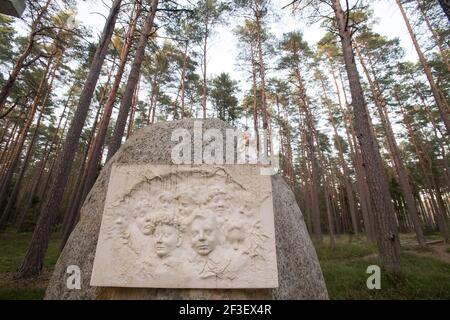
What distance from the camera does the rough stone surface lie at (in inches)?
115

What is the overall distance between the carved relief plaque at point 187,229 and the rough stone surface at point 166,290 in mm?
194

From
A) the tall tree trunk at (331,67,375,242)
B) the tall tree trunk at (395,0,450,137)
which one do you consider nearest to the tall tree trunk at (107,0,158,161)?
the tall tree trunk at (395,0,450,137)

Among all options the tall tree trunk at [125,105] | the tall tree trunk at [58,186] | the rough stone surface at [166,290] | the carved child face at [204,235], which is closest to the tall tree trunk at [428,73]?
the rough stone surface at [166,290]

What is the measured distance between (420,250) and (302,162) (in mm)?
11635

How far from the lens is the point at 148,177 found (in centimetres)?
322

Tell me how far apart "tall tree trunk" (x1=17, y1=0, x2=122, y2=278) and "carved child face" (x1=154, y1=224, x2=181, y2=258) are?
196 inches

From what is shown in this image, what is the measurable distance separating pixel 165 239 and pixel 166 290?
0.65 metres

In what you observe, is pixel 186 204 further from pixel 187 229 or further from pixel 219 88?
pixel 219 88

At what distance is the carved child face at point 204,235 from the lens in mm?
2928

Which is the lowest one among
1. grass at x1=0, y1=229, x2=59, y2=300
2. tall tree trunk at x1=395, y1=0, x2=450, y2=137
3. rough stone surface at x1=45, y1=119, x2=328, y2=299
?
grass at x1=0, y1=229, x2=59, y2=300

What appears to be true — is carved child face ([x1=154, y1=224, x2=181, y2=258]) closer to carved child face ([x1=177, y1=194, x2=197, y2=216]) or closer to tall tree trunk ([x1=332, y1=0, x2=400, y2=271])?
carved child face ([x1=177, y1=194, x2=197, y2=216])

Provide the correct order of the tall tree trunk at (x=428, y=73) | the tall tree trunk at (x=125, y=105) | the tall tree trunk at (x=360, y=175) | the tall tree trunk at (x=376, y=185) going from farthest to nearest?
the tall tree trunk at (x=360, y=175)
the tall tree trunk at (x=428, y=73)
the tall tree trunk at (x=125, y=105)
the tall tree trunk at (x=376, y=185)

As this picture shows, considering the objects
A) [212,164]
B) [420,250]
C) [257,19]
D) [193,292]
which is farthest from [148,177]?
[420,250]

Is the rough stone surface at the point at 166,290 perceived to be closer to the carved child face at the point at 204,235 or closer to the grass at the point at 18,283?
the carved child face at the point at 204,235
